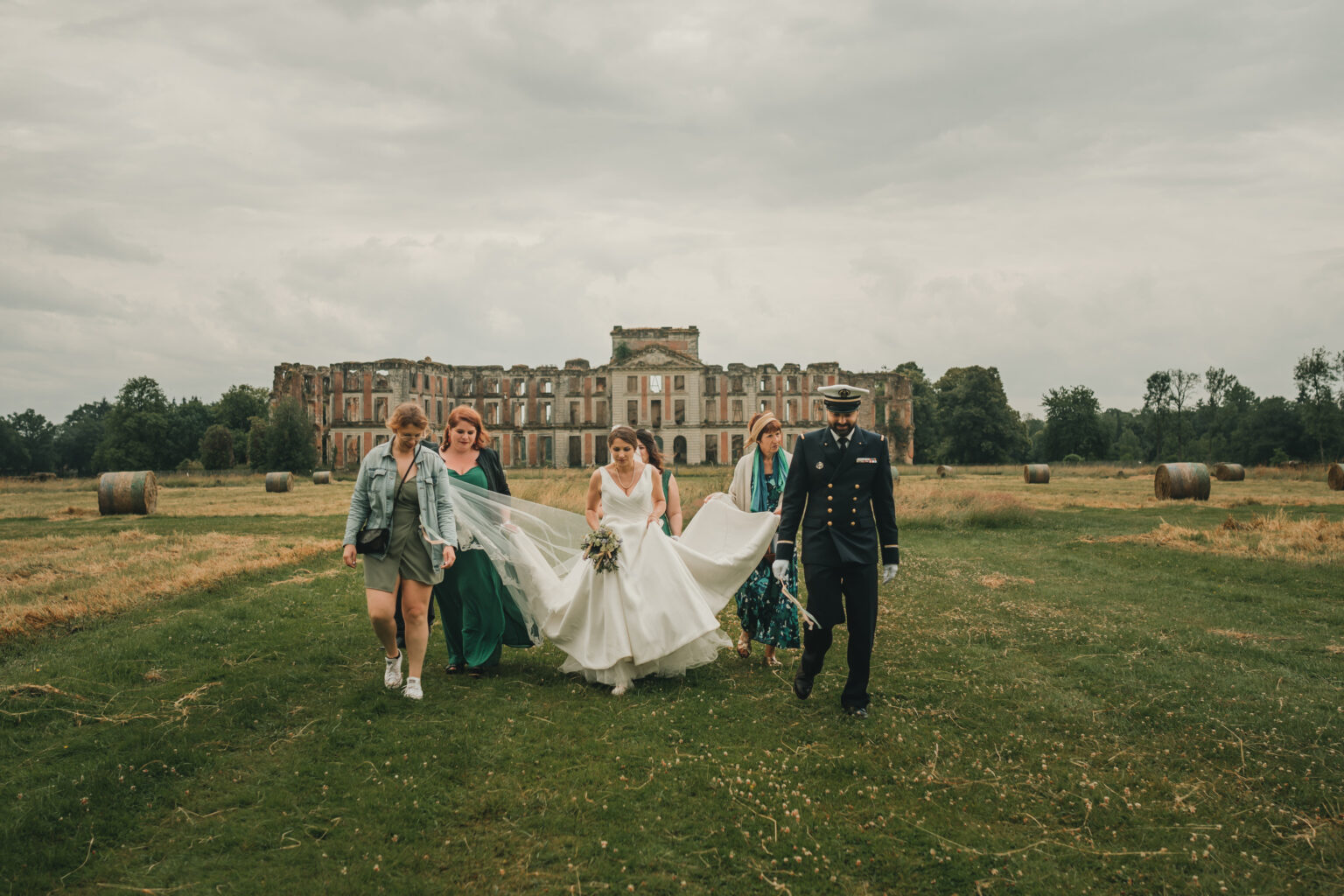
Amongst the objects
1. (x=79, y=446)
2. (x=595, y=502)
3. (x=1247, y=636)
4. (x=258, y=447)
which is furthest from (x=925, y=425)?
(x=79, y=446)

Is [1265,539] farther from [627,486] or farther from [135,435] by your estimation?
[135,435]

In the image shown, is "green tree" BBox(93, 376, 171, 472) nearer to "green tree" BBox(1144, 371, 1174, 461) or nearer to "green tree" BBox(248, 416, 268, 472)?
"green tree" BBox(248, 416, 268, 472)

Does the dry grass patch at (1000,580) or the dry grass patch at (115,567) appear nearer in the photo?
the dry grass patch at (115,567)

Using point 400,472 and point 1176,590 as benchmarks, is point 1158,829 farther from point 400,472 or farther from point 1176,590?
point 1176,590

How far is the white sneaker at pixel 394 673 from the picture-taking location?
23.8ft

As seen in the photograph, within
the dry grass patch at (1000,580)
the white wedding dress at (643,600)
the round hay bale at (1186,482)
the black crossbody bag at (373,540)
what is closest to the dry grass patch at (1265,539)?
the dry grass patch at (1000,580)

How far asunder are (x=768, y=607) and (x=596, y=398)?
3042 inches

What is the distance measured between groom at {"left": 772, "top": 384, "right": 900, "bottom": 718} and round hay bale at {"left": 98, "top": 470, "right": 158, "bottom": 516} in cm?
2701

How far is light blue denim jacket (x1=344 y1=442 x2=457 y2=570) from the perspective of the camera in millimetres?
→ 6883

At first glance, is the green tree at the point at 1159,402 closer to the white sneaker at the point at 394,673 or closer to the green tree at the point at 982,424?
the green tree at the point at 982,424

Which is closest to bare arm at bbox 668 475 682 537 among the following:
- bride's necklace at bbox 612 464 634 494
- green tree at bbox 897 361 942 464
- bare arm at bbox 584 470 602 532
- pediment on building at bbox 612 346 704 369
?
bride's necklace at bbox 612 464 634 494

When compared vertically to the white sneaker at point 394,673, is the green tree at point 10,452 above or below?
above

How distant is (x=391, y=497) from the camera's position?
6.91m

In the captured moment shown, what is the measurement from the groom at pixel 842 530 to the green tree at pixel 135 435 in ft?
312
